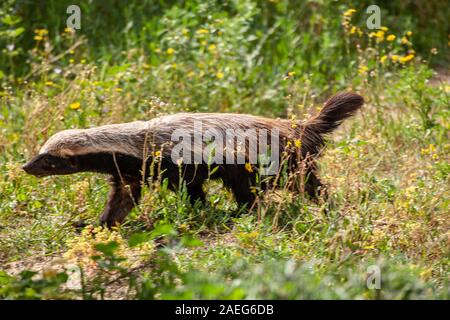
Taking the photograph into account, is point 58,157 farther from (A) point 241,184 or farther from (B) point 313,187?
(B) point 313,187

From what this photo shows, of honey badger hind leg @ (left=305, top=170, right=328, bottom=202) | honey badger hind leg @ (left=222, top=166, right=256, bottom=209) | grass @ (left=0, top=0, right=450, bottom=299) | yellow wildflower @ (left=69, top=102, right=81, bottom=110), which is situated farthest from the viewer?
yellow wildflower @ (left=69, top=102, right=81, bottom=110)

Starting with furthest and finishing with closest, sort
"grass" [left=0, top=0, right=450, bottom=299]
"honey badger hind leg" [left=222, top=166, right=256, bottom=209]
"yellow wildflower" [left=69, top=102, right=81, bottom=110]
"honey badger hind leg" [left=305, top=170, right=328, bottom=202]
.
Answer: "yellow wildflower" [left=69, top=102, right=81, bottom=110]
"honey badger hind leg" [left=305, top=170, right=328, bottom=202]
"honey badger hind leg" [left=222, top=166, right=256, bottom=209]
"grass" [left=0, top=0, right=450, bottom=299]

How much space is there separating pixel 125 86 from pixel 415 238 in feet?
11.3

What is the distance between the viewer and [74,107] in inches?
286

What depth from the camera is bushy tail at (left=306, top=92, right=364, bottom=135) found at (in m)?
6.09

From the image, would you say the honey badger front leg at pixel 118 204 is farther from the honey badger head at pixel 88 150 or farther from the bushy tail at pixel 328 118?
the bushy tail at pixel 328 118

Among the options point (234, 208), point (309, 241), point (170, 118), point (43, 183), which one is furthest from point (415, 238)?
point (43, 183)

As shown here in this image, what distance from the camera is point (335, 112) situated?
241 inches

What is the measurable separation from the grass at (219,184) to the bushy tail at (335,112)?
0.89 ft

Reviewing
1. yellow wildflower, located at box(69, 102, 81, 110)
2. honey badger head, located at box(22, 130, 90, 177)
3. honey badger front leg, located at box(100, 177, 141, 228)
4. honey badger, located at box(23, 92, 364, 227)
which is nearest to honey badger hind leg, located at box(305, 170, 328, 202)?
honey badger, located at box(23, 92, 364, 227)

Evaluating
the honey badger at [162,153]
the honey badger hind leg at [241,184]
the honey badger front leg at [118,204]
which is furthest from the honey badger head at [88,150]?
the honey badger hind leg at [241,184]

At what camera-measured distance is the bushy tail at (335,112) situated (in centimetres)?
609

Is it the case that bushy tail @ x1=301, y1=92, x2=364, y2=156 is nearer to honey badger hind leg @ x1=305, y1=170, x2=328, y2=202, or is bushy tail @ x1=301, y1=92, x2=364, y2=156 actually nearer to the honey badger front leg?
honey badger hind leg @ x1=305, y1=170, x2=328, y2=202
